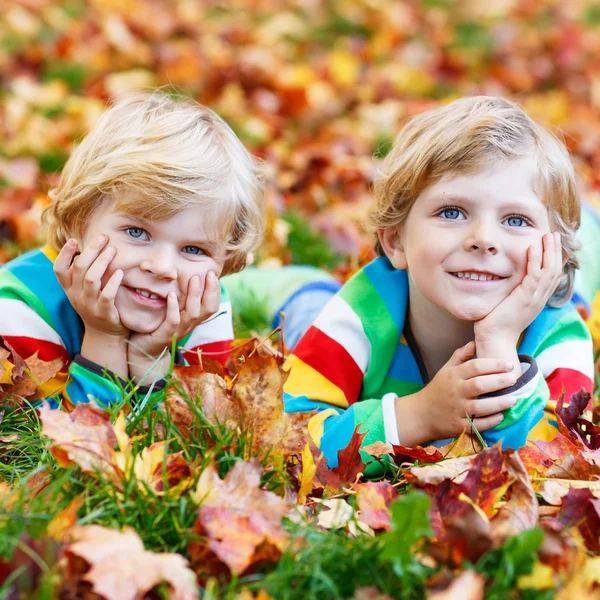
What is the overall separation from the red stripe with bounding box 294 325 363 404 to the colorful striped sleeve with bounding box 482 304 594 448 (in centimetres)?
42

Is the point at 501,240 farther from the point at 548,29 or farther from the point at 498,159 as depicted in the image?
the point at 548,29

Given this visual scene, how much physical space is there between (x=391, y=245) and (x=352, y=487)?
84 centimetres

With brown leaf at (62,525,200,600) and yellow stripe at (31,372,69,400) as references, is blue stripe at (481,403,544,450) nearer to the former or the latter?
brown leaf at (62,525,200,600)

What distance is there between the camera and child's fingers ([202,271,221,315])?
7.89ft

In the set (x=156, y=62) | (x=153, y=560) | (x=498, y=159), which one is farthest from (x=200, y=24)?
(x=153, y=560)

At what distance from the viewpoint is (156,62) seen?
5.77m

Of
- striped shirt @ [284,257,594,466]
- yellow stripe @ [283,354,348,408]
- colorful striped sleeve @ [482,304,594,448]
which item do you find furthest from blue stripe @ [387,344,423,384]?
colorful striped sleeve @ [482,304,594,448]

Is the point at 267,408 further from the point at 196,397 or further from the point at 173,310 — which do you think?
the point at 173,310

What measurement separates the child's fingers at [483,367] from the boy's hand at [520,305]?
62 mm

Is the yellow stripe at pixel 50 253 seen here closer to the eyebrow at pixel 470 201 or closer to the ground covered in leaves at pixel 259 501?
the ground covered in leaves at pixel 259 501

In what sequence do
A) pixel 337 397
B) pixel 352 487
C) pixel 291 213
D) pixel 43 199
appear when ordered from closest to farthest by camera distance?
pixel 352 487 → pixel 337 397 → pixel 43 199 → pixel 291 213

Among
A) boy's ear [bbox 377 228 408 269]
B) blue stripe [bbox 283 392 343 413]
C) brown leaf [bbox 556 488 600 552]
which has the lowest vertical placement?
blue stripe [bbox 283 392 343 413]

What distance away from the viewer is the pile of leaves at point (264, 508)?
4.85 ft

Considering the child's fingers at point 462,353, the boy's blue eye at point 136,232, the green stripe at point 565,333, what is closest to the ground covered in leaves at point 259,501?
the child's fingers at point 462,353
